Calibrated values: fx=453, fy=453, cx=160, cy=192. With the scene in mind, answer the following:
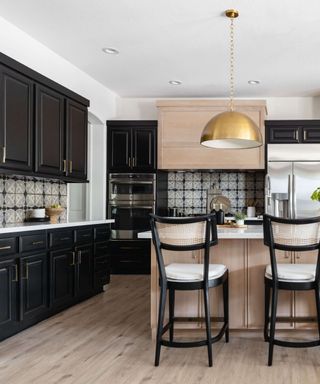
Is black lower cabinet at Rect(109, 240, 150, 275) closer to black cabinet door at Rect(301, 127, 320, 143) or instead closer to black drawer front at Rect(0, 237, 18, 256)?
black cabinet door at Rect(301, 127, 320, 143)

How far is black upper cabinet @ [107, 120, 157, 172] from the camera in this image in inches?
265

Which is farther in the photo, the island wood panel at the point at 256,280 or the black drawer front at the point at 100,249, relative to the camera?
the black drawer front at the point at 100,249

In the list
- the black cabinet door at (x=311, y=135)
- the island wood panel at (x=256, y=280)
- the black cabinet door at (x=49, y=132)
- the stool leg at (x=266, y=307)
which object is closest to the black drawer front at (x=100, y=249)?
the black cabinet door at (x=49, y=132)

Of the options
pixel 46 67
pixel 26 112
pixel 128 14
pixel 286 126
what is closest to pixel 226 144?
pixel 128 14

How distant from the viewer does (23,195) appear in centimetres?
467

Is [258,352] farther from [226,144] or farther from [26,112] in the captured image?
[26,112]

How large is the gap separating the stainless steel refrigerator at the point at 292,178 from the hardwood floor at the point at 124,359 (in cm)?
317

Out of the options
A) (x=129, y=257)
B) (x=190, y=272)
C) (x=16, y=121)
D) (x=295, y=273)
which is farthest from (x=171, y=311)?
(x=129, y=257)

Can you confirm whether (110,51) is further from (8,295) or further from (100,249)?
(8,295)

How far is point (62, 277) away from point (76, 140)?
1609 mm

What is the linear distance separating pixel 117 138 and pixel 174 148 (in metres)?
0.89

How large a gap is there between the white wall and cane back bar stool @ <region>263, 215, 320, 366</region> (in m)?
4.48

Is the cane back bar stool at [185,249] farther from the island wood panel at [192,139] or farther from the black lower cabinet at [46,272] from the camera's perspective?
the island wood panel at [192,139]

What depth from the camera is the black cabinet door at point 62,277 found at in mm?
4207
